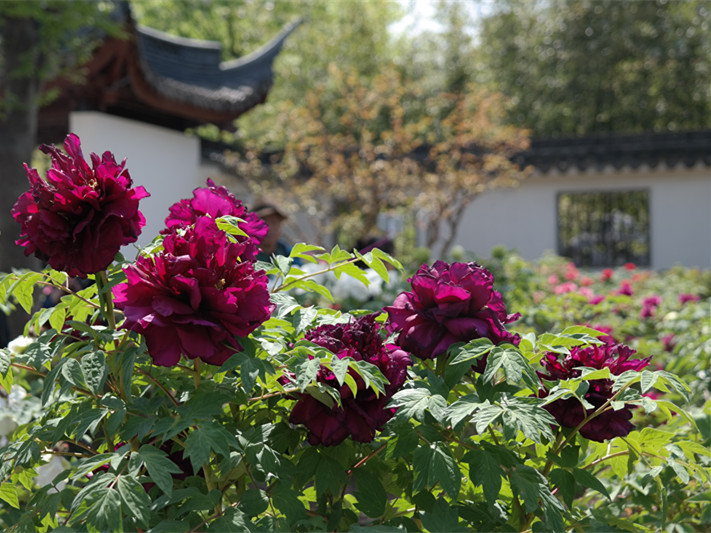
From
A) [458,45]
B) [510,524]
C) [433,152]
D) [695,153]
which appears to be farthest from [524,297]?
[458,45]

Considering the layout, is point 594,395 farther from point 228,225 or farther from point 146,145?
point 146,145

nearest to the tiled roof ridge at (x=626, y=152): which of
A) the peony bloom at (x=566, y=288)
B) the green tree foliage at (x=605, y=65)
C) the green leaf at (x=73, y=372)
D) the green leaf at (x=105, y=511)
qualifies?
the green tree foliage at (x=605, y=65)

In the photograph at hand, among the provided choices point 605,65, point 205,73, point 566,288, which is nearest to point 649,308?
point 566,288

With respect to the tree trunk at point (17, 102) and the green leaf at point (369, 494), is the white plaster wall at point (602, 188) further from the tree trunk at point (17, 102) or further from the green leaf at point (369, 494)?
the green leaf at point (369, 494)

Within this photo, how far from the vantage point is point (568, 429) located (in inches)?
51.8

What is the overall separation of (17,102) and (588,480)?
4455mm

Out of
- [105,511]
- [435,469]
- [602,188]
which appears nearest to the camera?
[105,511]

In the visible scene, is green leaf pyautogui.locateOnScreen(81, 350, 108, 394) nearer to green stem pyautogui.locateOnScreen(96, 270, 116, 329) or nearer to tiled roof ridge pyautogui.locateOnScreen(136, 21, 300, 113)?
green stem pyautogui.locateOnScreen(96, 270, 116, 329)

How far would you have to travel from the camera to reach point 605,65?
21219 millimetres

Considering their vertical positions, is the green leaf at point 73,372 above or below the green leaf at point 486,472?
above

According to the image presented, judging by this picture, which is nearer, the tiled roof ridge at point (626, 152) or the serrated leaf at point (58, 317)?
the serrated leaf at point (58, 317)

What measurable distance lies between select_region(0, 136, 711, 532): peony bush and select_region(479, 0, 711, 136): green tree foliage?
2130 centimetres

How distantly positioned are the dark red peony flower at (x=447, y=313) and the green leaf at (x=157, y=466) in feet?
1.40

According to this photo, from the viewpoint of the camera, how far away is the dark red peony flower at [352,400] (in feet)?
3.92
